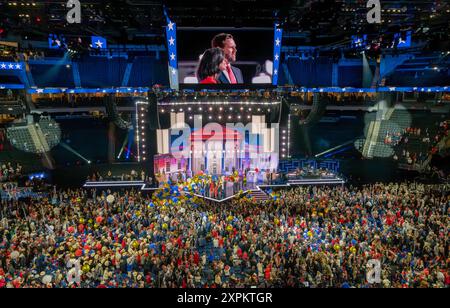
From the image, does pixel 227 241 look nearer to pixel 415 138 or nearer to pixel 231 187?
pixel 231 187

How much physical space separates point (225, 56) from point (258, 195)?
8.58 meters

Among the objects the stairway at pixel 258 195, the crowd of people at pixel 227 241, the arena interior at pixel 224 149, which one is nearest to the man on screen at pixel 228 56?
the arena interior at pixel 224 149

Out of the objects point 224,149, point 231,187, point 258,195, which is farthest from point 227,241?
point 224,149

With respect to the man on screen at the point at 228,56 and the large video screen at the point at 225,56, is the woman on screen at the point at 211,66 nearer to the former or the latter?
the large video screen at the point at 225,56

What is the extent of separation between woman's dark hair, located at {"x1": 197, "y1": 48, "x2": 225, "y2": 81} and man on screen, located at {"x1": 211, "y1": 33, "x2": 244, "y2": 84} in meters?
0.29

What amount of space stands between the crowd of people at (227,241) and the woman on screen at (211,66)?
726cm

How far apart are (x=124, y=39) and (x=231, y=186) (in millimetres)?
14238

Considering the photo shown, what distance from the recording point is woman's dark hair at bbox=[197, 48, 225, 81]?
19.8m

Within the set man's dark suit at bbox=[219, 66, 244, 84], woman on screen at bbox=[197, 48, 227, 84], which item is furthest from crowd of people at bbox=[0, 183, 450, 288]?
man's dark suit at bbox=[219, 66, 244, 84]

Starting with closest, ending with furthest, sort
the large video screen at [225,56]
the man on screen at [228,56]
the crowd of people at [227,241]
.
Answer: the crowd of people at [227,241]
the large video screen at [225,56]
the man on screen at [228,56]

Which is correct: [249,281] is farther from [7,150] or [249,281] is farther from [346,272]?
[7,150]

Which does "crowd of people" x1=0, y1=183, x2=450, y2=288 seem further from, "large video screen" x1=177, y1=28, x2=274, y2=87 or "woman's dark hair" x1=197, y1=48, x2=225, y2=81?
"woman's dark hair" x1=197, y1=48, x2=225, y2=81

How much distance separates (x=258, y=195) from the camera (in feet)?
67.7

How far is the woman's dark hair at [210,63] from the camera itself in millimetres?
19828
